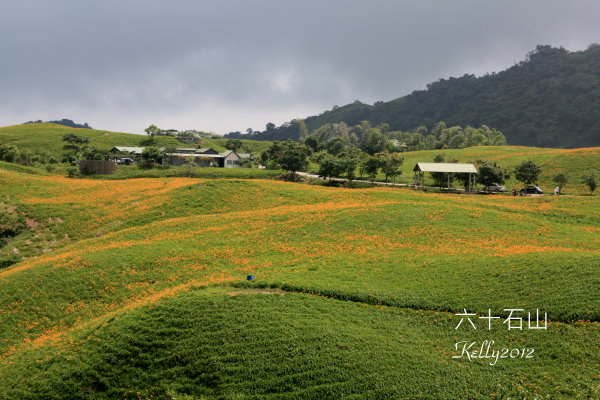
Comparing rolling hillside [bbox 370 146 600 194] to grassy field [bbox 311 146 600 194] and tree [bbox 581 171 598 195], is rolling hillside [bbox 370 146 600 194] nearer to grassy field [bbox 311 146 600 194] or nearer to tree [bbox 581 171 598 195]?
grassy field [bbox 311 146 600 194]

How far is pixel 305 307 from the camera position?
21547 mm

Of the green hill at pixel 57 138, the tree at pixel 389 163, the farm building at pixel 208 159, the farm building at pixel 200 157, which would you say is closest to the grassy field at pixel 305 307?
the tree at pixel 389 163

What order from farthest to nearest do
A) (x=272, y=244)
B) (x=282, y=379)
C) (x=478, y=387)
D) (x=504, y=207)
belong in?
1. (x=504, y=207)
2. (x=272, y=244)
3. (x=282, y=379)
4. (x=478, y=387)

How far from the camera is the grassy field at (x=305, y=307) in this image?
16.5 m

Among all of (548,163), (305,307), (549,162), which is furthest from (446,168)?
(305,307)

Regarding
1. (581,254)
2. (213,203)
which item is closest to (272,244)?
(213,203)

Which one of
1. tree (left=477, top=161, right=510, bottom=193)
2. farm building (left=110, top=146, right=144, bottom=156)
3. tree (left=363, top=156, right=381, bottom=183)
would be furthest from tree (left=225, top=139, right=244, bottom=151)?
tree (left=477, top=161, right=510, bottom=193)

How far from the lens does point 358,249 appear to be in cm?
3241

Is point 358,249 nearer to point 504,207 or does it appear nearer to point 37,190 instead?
point 504,207

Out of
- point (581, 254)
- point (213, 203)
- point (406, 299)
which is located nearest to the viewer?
point (406, 299)

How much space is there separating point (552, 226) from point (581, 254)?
14281 mm

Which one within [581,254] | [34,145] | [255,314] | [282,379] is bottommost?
[282,379]

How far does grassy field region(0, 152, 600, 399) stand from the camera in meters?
16.5

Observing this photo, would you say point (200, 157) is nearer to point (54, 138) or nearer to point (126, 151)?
point (126, 151)
